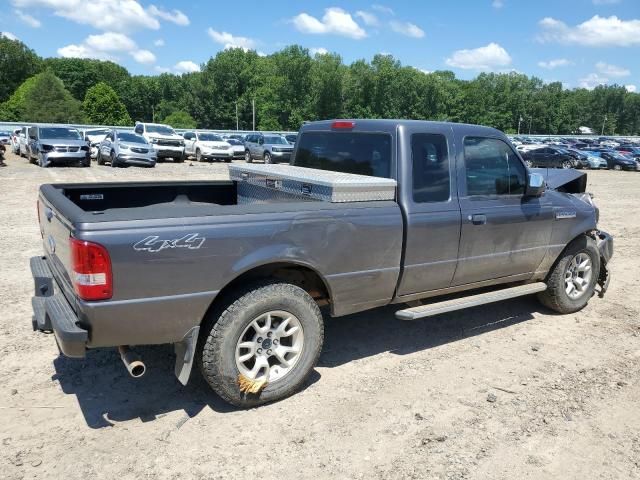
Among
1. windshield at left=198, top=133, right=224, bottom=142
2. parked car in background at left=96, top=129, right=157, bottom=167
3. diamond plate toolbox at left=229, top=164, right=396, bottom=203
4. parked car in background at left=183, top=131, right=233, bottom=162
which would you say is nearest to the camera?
A: diamond plate toolbox at left=229, top=164, right=396, bottom=203

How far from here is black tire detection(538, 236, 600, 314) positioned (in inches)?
222

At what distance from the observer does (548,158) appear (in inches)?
1362

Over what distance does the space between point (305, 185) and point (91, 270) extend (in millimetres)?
Answer: 1809

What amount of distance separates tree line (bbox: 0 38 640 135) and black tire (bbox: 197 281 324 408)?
7542 centimetres

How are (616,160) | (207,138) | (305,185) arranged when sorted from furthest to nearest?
(616,160)
(207,138)
(305,185)

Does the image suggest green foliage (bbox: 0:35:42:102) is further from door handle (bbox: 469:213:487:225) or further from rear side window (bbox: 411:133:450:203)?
door handle (bbox: 469:213:487:225)

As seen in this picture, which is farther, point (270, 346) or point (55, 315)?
point (270, 346)

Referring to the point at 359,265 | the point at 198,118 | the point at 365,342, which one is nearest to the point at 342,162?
the point at 359,265

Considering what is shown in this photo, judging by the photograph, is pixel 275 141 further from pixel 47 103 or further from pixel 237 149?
pixel 47 103

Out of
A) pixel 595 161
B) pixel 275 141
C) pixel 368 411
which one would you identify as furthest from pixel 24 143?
pixel 595 161

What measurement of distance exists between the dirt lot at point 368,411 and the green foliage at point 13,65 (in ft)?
377

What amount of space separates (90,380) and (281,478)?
187 cm

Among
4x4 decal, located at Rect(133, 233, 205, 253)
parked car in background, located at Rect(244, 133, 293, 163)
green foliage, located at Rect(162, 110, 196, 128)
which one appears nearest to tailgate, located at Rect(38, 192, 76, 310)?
4x4 decal, located at Rect(133, 233, 205, 253)

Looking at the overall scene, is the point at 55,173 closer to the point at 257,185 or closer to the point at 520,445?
the point at 257,185
